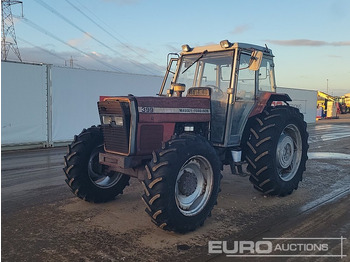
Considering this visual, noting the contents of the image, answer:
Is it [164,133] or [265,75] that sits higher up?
[265,75]

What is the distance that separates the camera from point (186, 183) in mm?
4410

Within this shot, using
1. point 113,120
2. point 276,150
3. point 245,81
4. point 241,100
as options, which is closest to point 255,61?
point 245,81

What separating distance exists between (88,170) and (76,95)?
8.37 m

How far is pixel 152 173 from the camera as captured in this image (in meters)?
3.94

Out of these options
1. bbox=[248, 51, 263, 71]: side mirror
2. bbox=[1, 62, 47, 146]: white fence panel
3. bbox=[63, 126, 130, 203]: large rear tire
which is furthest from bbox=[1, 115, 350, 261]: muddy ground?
bbox=[1, 62, 47, 146]: white fence panel

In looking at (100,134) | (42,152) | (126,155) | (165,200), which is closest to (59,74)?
(42,152)

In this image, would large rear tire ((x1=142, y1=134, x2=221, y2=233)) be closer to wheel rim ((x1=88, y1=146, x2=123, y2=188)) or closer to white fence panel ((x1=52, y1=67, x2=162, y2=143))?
wheel rim ((x1=88, y1=146, x2=123, y2=188))

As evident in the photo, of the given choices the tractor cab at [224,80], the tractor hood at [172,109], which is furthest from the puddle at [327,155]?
the tractor hood at [172,109]

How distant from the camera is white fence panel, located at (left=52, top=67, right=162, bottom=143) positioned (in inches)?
493

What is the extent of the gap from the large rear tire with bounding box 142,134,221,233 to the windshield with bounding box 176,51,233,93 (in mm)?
1693

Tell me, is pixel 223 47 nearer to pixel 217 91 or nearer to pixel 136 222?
pixel 217 91

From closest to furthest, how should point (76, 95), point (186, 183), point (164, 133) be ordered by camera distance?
point (186, 183), point (164, 133), point (76, 95)

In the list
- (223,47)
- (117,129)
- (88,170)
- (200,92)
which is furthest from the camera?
(223,47)

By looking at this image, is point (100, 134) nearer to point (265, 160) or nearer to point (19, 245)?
point (19, 245)
